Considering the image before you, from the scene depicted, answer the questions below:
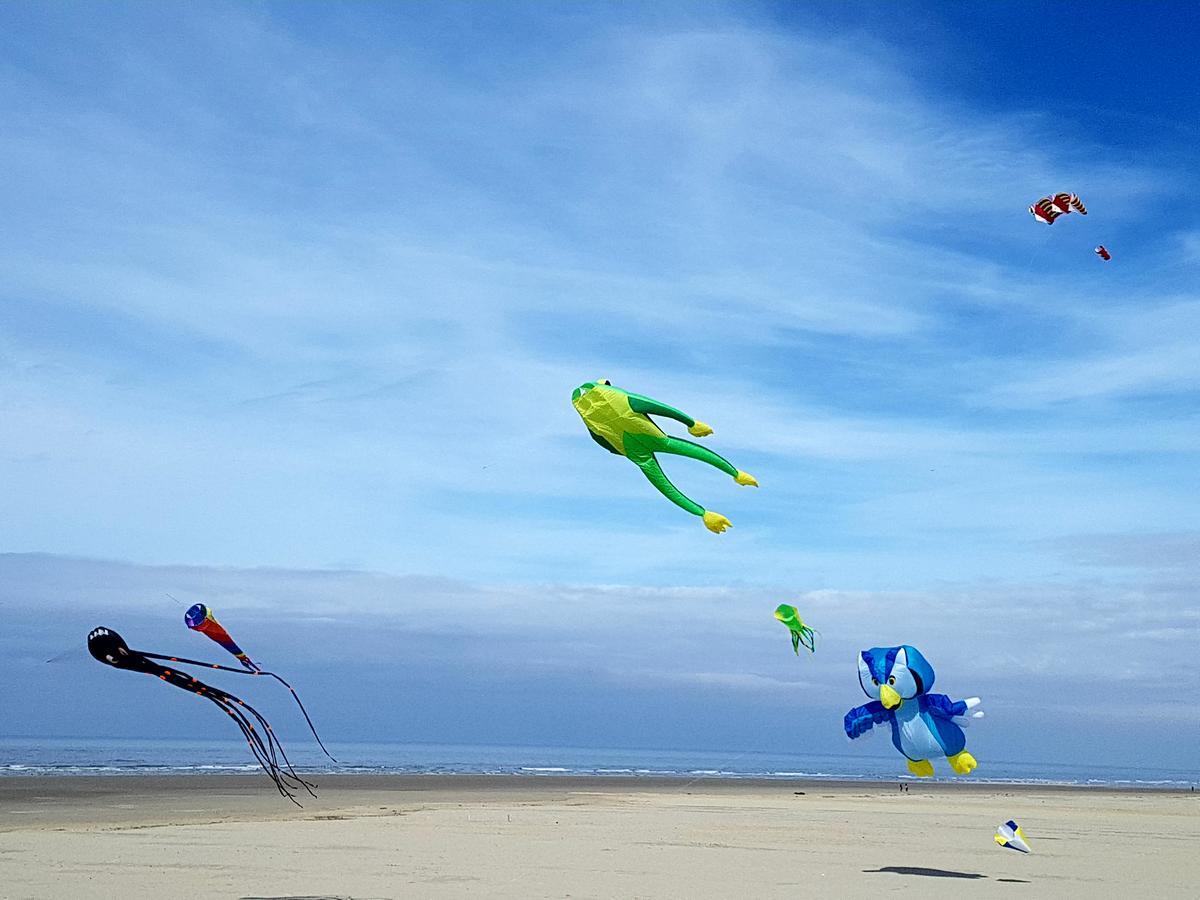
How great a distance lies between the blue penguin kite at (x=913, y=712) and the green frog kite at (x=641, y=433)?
4.51m

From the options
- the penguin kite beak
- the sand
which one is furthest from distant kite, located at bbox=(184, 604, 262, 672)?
the penguin kite beak

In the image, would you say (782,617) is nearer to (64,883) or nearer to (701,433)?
(701,433)

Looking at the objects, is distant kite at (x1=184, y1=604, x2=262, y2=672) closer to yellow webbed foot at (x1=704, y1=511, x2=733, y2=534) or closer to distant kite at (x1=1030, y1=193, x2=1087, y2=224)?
yellow webbed foot at (x1=704, y1=511, x2=733, y2=534)

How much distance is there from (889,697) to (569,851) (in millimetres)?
4471

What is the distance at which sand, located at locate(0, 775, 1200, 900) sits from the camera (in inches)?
429

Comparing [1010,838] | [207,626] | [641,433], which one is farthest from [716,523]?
[1010,838]

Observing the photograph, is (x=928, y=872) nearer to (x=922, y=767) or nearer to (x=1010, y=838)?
(x=922, y=767)

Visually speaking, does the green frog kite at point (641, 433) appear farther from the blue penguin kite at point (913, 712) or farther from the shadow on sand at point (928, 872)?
the shadow on sand at point (928, 872)

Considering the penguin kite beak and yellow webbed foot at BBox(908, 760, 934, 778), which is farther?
yellow webbed foot at BBox(908, 760, 934, 778)

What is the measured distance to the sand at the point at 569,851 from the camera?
35.8 feet

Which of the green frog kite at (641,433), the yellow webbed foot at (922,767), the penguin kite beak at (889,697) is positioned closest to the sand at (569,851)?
the yellow webbed foot at (922,767)

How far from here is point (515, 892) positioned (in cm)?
1044

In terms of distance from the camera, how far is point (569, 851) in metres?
13.9

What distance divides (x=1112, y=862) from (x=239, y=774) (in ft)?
108
